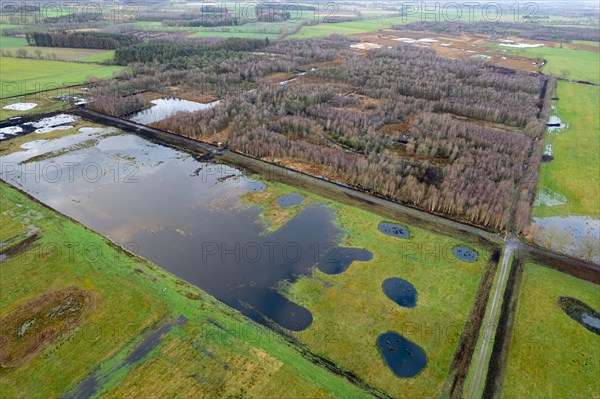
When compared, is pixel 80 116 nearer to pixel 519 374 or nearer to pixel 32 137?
pixel 32 137

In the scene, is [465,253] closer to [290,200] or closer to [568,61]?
[290,200]

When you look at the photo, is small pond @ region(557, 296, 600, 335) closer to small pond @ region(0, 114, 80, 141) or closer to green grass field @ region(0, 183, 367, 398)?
green grass field @ region(0, 183, 367, 398)

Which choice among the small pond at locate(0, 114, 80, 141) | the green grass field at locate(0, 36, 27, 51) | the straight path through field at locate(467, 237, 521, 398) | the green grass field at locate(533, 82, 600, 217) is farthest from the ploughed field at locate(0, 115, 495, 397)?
the green grass field at locate(0, 36, 27, 51)

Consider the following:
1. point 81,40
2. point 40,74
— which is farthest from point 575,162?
point 81,40

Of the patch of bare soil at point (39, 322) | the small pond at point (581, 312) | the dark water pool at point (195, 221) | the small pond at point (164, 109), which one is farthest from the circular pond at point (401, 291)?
the small pond at point (164, 109)

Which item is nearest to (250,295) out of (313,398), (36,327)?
(313,398)

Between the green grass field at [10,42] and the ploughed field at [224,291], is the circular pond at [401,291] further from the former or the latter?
the green grass field at [10,42]
